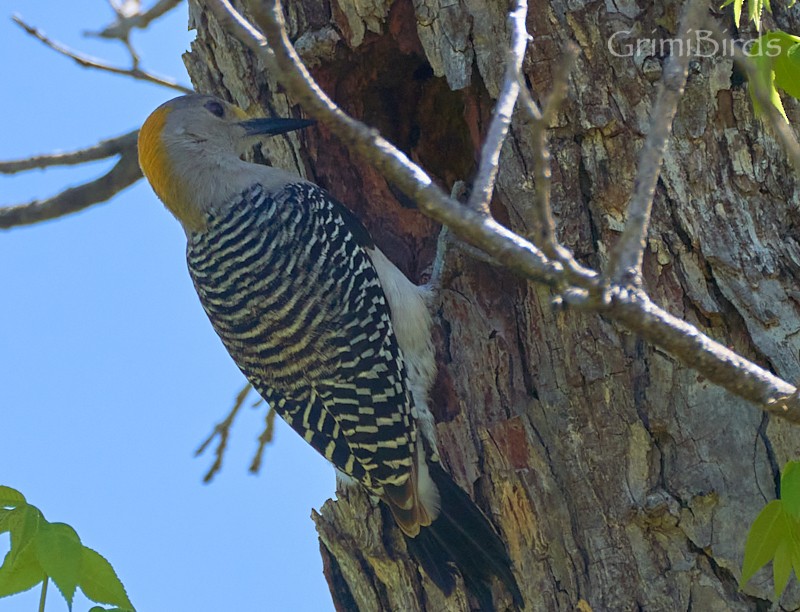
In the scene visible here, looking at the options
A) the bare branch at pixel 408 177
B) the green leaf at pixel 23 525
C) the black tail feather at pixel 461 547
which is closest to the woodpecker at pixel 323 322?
the black tail feather at pixel 461 547

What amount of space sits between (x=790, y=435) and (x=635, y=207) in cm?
143

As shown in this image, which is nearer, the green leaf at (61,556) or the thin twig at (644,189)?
the thin twig at (644,189)

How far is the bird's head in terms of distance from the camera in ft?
15.3

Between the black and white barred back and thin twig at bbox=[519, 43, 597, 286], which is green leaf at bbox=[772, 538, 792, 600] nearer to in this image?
thin twig at bbox=[519, 43, 597, 286]

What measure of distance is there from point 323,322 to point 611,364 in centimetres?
122

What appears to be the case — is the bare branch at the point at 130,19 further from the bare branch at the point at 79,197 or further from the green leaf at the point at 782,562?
the green leaf at the point at 782,562

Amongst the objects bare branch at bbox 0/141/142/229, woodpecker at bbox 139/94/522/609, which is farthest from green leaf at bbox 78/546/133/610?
bare branch at bbox 0/141/142/229

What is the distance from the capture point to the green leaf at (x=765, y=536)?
7.73 feet

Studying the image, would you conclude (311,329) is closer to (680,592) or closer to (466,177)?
(466,177)

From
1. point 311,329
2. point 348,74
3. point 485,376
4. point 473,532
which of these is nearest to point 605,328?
point 485,376

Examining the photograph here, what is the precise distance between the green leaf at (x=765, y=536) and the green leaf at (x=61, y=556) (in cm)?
151

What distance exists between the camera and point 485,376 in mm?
3576

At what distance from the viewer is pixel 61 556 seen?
88.7 inches

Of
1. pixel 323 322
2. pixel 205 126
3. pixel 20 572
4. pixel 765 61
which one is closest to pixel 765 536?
pixel 765 61
